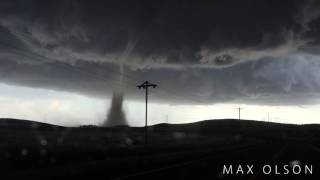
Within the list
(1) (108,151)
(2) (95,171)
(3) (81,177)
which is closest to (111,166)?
(2) (95,171)

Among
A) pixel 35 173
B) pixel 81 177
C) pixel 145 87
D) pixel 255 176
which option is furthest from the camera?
pixel 145 87

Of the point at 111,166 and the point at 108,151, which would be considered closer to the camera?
the point at 111,166

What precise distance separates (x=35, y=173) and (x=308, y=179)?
11068mm

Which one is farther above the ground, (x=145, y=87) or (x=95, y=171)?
(x=145, y=87)

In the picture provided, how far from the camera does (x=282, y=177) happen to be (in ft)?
74.9

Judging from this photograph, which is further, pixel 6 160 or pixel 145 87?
pixel 145 87

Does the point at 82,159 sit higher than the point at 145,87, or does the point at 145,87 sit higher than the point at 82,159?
the point at 145,87

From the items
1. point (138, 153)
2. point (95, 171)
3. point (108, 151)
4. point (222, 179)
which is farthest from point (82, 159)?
point (222, 179)

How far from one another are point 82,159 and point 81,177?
13.6m

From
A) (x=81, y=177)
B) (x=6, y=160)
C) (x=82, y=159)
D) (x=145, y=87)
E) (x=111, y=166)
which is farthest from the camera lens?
(x=145, y=87)

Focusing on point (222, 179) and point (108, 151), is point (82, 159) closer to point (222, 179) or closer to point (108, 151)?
point (108, 151)

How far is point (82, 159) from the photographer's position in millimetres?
34562

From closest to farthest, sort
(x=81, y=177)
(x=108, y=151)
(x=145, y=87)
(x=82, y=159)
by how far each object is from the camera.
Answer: (x=81, y=177), (x=82, y=159), (x=108, y=151), (x=145, y=87)

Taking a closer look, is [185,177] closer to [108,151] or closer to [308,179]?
[308,179]
